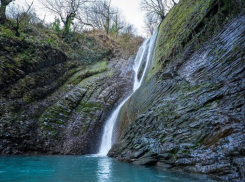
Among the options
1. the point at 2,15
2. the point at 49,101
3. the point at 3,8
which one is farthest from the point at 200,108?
the point at 3,8

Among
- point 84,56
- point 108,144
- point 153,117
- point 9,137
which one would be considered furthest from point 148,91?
point 84,56

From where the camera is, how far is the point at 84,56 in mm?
16938

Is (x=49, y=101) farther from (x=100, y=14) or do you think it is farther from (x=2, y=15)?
(x=100, y=14)

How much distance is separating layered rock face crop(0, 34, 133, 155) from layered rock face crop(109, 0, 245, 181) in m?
3.26

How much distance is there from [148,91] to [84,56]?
374 inches

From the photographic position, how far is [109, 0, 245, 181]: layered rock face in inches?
171

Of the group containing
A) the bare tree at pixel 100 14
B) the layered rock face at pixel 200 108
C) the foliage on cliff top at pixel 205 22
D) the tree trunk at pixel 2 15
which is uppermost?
the bare tree at pixel 100 14

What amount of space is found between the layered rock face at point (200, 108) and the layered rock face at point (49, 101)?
10.7 ft

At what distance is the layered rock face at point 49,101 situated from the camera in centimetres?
938

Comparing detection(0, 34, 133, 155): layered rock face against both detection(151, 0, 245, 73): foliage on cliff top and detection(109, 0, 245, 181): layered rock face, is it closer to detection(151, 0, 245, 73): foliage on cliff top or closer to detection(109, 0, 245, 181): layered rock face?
detection(109, 0, 245, 181): layered rock face

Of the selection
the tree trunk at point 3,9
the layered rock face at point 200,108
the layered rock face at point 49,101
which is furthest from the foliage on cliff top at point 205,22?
the tree trunk at point 3,9

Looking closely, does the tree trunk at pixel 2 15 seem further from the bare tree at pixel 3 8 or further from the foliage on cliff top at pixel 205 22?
the foliage on cliff top at pixel 205 22

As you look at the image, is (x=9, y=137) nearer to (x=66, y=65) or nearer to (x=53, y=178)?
(x=53, y=178)

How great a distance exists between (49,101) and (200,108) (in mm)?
9132
